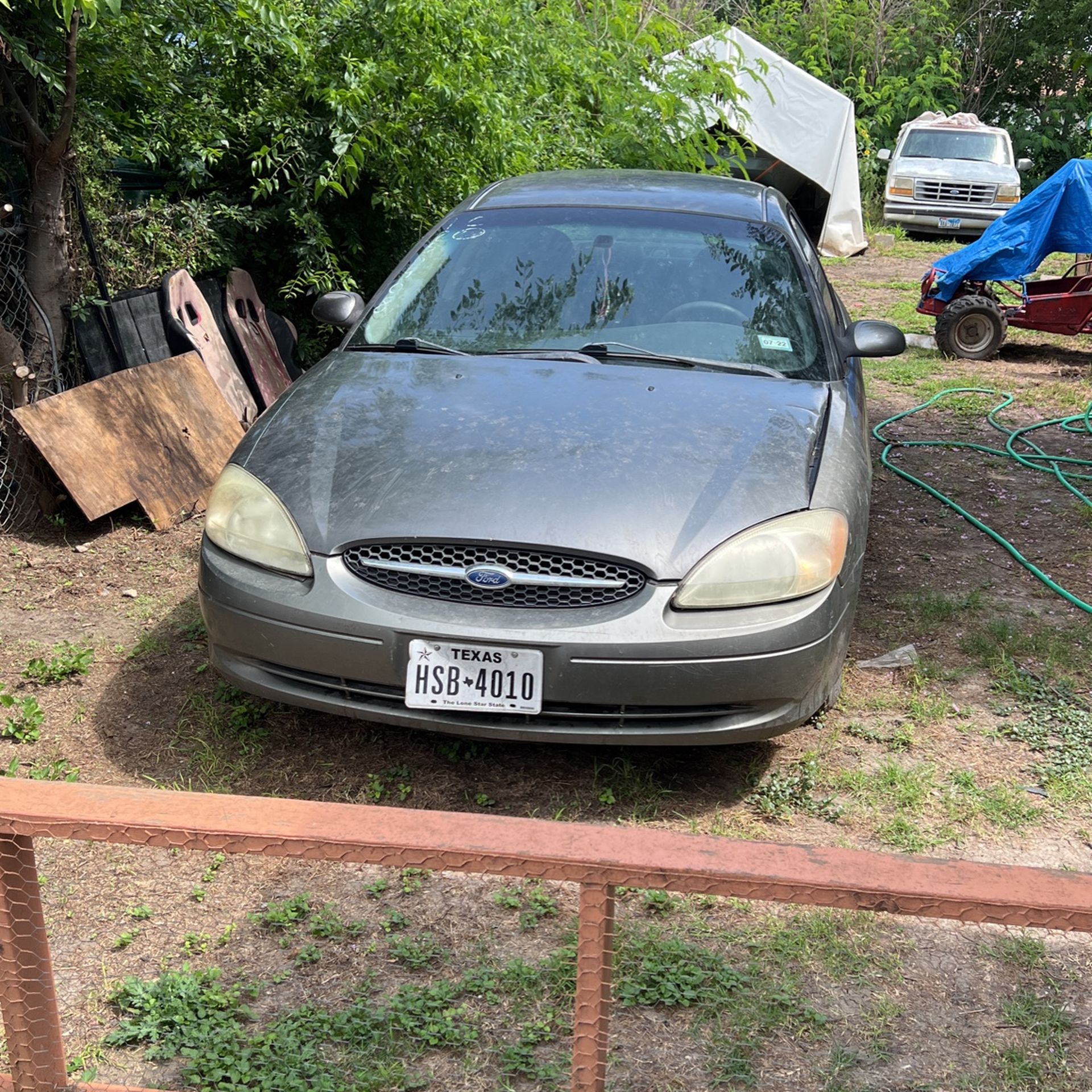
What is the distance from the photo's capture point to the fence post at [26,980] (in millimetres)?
1550

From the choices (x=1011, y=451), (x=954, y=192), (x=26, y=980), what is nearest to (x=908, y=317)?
(x=1011, y=451)

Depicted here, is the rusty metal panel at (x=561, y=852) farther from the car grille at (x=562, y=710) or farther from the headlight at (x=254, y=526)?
the headlight at (x=254, y=526)

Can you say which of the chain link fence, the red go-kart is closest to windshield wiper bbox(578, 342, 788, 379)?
the chain link fence

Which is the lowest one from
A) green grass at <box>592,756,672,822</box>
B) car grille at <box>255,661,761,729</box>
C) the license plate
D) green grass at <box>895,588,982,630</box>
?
green grass at <box>895,588,982,630</box>

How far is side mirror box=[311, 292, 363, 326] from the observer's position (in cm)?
435

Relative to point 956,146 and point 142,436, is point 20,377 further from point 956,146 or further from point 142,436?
point 956,146

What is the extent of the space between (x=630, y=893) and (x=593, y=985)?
1294mm

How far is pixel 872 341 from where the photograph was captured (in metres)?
4.10

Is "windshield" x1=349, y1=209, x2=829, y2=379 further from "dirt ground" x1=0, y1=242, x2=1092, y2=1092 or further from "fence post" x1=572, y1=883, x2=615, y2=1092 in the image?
"fence post" x1=572, y1=883, x2=615, y2=1092

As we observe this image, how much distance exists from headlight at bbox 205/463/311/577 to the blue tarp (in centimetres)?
772

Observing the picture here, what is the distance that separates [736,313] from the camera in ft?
13.1

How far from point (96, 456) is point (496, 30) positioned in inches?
158

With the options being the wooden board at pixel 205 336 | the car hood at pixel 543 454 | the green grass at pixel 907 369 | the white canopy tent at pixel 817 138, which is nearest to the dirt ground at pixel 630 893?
the car hood at pixel 543 454

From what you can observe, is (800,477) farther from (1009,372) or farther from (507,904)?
(1009,372)
